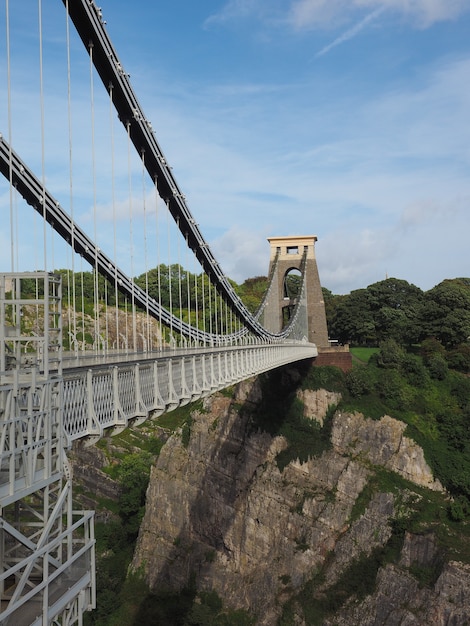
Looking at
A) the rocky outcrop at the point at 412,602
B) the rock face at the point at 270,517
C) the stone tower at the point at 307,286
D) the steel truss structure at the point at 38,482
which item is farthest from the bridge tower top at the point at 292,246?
the steel truss structure at the point at 38,482

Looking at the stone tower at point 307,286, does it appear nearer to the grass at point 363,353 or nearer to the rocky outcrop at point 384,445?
the grass at point 363,353

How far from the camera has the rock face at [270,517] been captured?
1326 inches

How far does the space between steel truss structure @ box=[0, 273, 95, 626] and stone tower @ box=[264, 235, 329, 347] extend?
4327 cm

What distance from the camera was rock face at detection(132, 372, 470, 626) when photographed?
111ft

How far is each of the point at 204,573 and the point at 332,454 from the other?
1095 cm

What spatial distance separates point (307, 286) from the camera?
57906 millimetres

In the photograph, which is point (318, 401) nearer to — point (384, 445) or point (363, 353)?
point (384, 445)

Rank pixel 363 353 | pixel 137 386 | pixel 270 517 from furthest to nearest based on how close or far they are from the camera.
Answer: pixel 363 353, pixel 270 517, pixel 137 386

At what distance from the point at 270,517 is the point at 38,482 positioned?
34.0 m

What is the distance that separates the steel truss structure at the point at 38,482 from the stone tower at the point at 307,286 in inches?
1704

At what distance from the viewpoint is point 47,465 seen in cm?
880

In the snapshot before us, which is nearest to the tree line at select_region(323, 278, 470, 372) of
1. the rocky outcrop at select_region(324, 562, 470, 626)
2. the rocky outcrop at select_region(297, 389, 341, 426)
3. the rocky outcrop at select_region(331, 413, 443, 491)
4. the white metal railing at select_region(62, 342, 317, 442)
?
the rocky outcrop at select_region(297, 389, 341, 426)

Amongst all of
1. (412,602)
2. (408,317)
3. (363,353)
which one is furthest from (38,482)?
(408,317)

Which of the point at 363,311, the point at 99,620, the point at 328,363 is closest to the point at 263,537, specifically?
the point at 99,620
